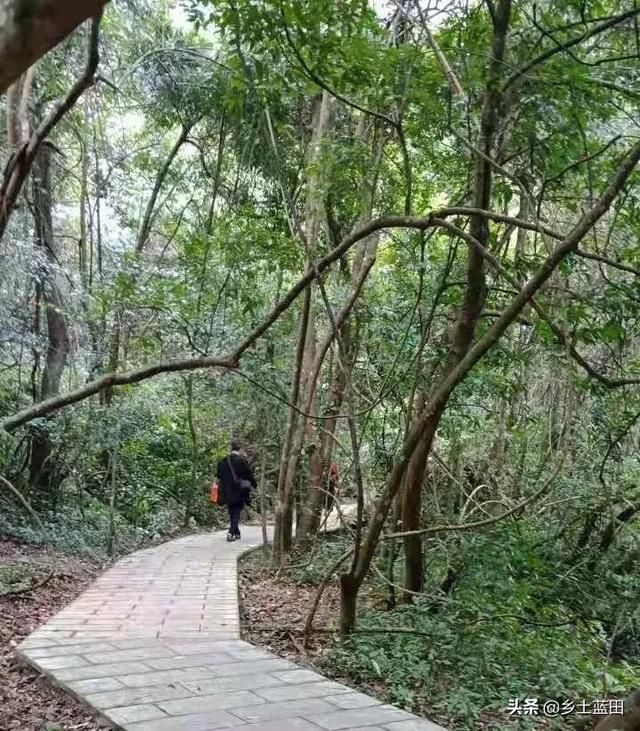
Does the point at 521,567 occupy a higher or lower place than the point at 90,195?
lower

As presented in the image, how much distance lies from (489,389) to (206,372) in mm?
5884

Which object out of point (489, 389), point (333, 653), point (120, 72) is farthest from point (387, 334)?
point (120, 72)

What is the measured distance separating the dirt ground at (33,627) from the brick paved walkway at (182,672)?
84mm

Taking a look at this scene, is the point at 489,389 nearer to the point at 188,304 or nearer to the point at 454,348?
the point at 454,348

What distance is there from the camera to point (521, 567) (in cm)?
688

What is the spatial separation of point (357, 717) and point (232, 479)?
8008 mm

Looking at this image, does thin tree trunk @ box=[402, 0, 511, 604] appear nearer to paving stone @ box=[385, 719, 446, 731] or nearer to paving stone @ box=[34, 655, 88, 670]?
paving stone @ box=[385, 719, 446, 731]

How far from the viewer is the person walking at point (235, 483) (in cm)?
1188

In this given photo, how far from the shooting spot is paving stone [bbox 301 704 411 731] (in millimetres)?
3920

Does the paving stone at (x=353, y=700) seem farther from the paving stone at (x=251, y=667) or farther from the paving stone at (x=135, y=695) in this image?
the paving stone at (x=135, y=695)

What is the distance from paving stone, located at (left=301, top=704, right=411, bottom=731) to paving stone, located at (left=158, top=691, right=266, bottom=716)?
35cm

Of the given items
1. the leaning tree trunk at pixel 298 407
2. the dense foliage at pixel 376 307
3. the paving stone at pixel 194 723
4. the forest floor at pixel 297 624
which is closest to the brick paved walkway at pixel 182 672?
the paving stone at pixel 194 723

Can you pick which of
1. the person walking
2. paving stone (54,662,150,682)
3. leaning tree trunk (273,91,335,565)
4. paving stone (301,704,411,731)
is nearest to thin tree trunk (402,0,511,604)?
paving stone (301,704,411,731)

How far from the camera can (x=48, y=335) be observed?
1168cm
